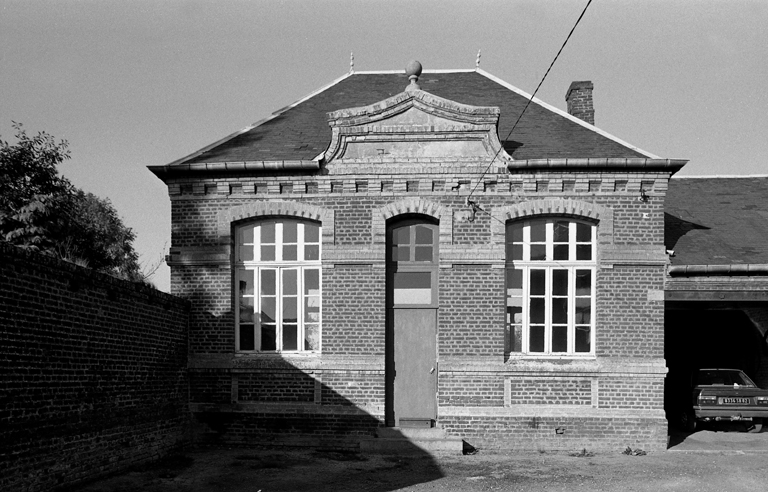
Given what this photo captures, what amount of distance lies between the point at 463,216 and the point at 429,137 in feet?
5.18

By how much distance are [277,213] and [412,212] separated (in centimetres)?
248

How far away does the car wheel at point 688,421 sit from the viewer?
16.3 meters

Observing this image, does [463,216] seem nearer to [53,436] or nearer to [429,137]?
[429,137]

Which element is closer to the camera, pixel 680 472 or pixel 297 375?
pixel 680 472

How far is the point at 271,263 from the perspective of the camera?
580 inches

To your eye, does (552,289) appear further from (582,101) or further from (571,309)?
(582,101)

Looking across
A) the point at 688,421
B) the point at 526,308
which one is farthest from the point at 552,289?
the point at 688,421

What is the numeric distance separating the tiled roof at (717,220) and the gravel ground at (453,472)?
12.7ft

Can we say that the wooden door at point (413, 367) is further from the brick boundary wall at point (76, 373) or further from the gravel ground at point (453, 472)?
the brick boundary wall at point (76, 373)

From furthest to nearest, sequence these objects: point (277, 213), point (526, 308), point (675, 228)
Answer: point (675, 228) < point (277, 213) < point (526, 308)

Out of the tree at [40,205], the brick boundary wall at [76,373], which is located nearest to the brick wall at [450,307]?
the brick boundary wall at [76,373]

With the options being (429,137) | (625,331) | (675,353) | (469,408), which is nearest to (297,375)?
(469,408)

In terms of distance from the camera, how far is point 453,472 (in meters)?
11.9

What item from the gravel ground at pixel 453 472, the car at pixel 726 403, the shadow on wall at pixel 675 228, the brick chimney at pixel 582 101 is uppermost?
the brick chimney at pixel 582 101
